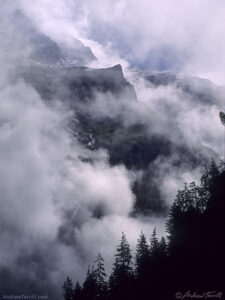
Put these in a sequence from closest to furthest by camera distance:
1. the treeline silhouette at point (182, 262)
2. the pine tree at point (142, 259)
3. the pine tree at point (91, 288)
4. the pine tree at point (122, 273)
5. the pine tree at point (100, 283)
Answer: the treeline silhouette at point (182, 262) → the pine tree at point (142, 259) → the pine tree at point (122, 273) → the pine tree at point (100, 283) → the pine tree at point (91, 288)

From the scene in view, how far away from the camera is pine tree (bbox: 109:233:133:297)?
236 ft

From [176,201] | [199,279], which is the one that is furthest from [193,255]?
[176,201]

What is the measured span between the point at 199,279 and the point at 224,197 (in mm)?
15241

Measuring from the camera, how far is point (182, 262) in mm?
57156

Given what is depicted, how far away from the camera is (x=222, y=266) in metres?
47.3

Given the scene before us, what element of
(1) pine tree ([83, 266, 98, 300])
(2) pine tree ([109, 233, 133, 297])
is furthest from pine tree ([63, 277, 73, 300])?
(2) pine tree ([109, 233, 133, 297])

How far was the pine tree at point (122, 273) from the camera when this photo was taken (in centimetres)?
7207

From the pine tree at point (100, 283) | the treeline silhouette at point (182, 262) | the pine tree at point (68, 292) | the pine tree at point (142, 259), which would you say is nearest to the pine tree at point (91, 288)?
the treeline silhouette at point (182, 262)

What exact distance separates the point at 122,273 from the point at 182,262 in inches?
899

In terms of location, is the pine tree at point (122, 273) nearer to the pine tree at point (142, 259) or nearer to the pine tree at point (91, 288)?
the pine tree at point (142, 259)

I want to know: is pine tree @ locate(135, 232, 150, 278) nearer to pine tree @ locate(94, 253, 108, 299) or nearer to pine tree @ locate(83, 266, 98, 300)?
pine tree @ locate(94, 253, 108, 299)

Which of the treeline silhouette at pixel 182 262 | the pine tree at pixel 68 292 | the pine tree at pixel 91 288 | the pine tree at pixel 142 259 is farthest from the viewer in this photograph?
the pine tree at pixel 68 292

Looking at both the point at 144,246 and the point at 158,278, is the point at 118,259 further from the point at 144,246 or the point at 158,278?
the point at 158,278

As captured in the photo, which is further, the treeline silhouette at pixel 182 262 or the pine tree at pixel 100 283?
the pine tree at pixel 100 283
